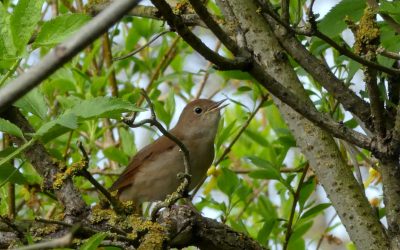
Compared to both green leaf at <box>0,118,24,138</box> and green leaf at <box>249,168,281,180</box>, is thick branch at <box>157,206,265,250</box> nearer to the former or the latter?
green leaf at <box>249,168,281,180</box>

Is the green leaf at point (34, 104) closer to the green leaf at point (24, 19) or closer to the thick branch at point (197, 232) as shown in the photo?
the green leaf at point (24, 19)

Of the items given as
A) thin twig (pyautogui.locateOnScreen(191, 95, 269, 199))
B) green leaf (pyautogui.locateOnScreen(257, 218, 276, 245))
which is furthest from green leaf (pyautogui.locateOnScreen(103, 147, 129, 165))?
green leaf (pyautogui.locateOnScreen(257, 218, 276, 245))

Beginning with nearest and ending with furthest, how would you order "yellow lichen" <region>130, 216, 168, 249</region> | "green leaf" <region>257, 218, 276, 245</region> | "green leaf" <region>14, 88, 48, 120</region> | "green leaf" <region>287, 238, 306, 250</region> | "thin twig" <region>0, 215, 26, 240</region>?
1. "green leaf" <region>14, 88, 48, 120</region>
2. "thin twig" <region>0, 215, 26, 240</region>
3. "yellow lichen" <region>130, 216, 168, 249</region>
4. "green leaf" <region>257, 218, 276, 245</region>
5. "green leaf" <region>287, 238, 306, 250</region>

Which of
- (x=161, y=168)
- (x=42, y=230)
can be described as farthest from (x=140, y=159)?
(x=42, y=230)

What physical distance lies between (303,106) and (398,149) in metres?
0.35

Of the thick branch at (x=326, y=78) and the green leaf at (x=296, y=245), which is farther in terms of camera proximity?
the green leaf at (x=296, y=245)

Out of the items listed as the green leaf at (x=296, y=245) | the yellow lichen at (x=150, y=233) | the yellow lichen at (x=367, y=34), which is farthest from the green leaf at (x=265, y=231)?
the yellow lichen at (x=367, y=34)

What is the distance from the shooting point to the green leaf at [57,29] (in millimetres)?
2027

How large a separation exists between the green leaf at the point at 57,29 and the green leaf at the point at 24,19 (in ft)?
0.20

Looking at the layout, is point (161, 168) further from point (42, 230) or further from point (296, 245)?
point (42, 230)

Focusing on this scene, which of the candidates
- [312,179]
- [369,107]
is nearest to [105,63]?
[312,179]

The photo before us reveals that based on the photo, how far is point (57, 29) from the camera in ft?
6.70

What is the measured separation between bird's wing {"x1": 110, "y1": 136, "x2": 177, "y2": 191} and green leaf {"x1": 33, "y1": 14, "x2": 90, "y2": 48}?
2.22m

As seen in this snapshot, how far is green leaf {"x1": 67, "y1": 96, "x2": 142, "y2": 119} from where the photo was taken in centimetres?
197
